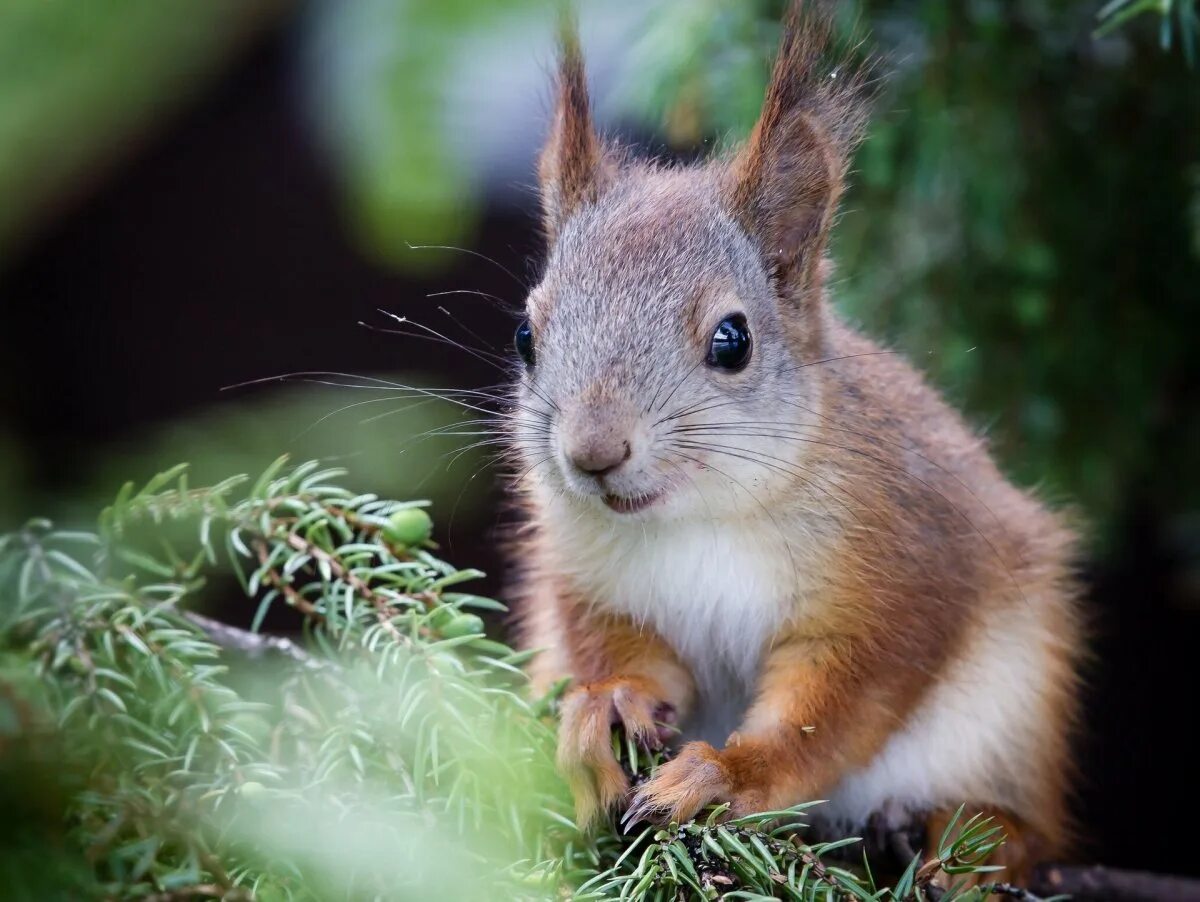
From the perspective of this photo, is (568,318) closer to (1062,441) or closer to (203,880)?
(203,880)

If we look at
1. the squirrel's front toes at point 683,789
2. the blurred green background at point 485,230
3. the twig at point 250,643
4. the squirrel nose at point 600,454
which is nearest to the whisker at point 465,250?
the blurred green background at point 485,230

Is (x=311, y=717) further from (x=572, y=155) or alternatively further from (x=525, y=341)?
(x=572, y=155)

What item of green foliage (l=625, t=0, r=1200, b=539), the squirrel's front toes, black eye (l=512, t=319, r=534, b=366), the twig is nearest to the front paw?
the squirrel's front toes

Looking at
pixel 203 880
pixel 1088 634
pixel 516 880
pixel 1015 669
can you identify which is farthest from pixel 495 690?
pixel 1088 634

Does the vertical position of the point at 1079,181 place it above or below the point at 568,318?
above

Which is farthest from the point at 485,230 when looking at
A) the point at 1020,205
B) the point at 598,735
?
the point at 598,735

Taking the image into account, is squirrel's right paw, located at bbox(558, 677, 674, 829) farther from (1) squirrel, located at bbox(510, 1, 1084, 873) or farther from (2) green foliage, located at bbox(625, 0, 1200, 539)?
(2) green foliage, located at bbox(625, 0, 1200, 539)
